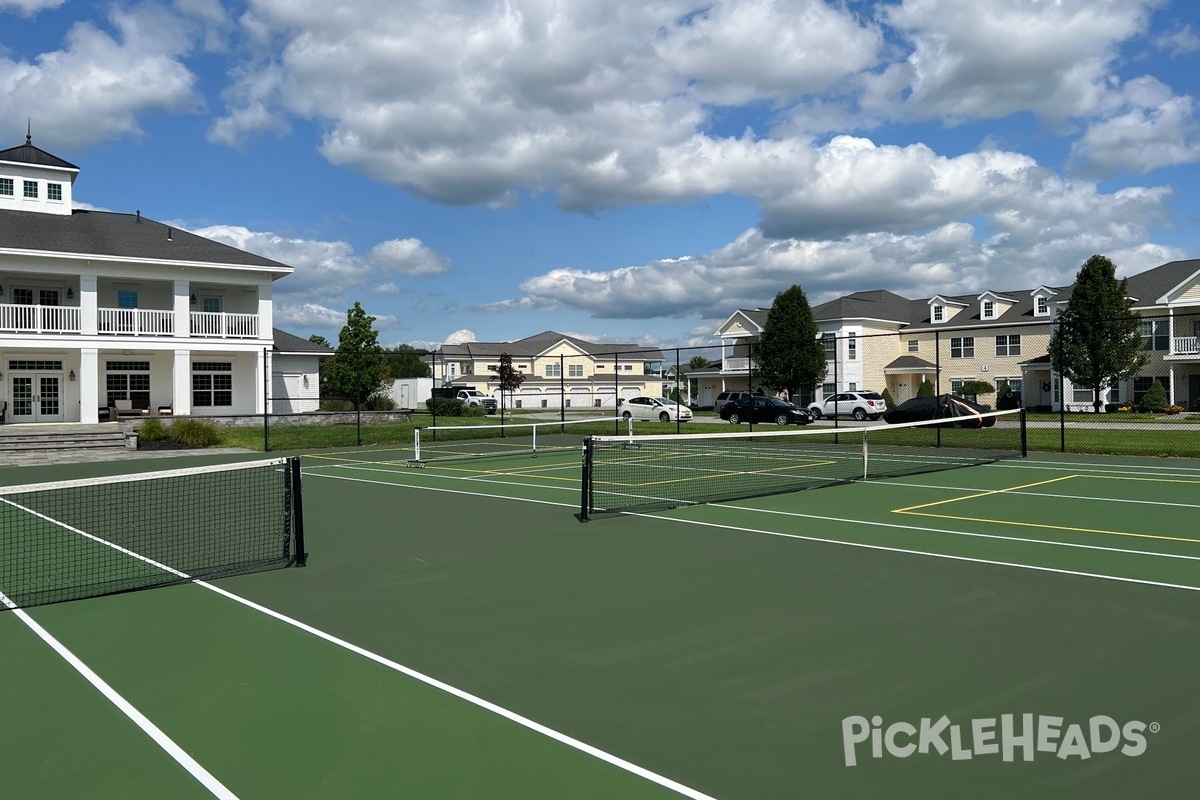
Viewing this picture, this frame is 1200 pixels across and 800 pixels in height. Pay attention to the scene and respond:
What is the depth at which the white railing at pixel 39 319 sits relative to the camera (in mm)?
31094

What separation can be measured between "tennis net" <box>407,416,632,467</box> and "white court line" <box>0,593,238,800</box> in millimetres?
12958

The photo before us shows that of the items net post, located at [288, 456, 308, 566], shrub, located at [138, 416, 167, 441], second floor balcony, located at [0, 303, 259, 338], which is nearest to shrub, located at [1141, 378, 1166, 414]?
second floor balcony, located at [0, 303, 259, 338]

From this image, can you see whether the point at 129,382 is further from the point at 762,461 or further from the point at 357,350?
the point at 762,461

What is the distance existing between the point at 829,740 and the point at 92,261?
35.0m

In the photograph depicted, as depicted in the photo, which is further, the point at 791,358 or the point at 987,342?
the point at 987,342

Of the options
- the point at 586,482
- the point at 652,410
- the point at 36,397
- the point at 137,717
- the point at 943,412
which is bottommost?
the point at 137,717

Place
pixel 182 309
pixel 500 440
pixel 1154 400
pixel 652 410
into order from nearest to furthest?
→ 1. pixel 500 440
2. pixel 182 309
3. pixel 1154 400
4. pixel 652 410

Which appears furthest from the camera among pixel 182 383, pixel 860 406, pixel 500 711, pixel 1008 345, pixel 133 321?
pixel 1008 345

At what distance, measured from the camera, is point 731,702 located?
5.18m

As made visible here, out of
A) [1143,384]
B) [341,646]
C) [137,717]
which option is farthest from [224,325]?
[1143,384]

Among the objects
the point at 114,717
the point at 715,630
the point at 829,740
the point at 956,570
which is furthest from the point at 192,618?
the point at 956,570

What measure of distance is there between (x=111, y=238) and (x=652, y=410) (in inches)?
1004

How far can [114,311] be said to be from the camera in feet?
107

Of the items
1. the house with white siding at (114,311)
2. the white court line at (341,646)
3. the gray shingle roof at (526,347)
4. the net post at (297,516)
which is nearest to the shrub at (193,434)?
the house with white siding at (114,311)
